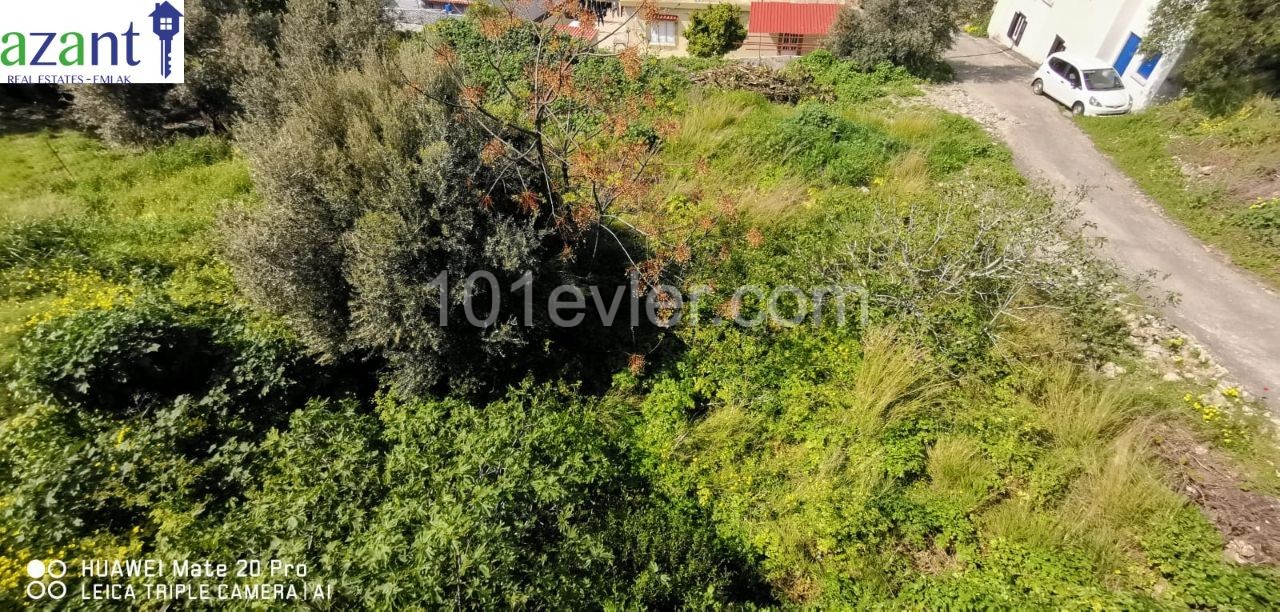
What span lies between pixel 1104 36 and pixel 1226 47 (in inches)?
147

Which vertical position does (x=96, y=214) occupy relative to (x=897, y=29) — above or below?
below

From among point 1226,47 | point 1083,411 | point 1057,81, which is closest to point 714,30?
point 1057,81

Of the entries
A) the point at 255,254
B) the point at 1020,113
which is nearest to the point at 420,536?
the point at 255,254

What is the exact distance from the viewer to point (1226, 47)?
9461 mm

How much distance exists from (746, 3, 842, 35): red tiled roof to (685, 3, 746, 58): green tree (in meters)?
0.62

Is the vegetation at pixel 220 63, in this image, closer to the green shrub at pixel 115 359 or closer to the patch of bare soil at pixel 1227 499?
the green shrub at pixel 115 359

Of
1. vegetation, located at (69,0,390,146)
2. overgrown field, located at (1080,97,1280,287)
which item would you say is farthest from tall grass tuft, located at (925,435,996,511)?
vegetation, located at (69,0,390,146)

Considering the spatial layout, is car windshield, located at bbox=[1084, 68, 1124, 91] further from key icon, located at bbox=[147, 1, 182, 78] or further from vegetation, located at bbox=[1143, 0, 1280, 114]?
key icon, located at bbox=[147, 1, 182, 78]

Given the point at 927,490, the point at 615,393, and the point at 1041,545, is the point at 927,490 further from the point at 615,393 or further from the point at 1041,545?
the point at 615,393

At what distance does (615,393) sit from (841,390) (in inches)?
97.4

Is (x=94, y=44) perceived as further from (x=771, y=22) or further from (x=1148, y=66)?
(x=1148, y=66)

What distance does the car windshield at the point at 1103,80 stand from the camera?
11672 millimetres

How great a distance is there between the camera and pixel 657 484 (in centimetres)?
484

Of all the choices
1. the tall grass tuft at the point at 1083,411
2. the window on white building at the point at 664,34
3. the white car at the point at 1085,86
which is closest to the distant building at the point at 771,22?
the window on white building at the point at 664,34
